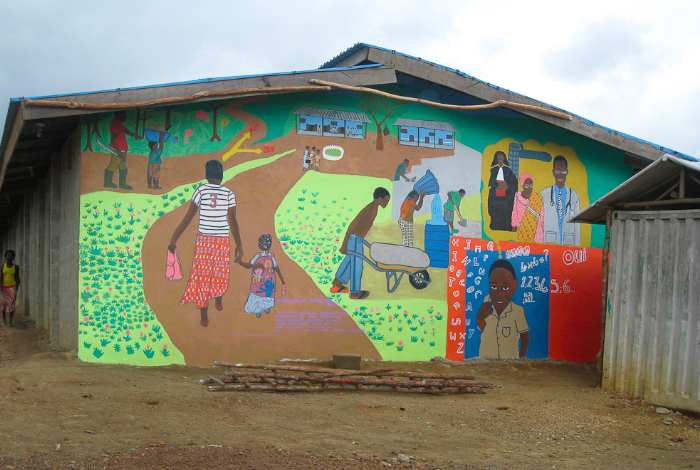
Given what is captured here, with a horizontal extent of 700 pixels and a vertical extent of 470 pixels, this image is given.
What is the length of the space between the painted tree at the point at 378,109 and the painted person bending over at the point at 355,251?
1.15 meters

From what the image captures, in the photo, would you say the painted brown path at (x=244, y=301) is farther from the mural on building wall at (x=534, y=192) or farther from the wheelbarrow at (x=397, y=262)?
the mural on building wall at (x=534, y=192)

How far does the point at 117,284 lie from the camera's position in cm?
834

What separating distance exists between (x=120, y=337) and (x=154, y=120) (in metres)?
3.31

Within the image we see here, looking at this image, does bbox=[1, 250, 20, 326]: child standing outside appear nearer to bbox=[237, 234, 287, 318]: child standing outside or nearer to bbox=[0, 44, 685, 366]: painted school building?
bbox=[0, 44, 685, 366]: painted school building

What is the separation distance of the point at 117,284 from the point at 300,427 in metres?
4.14

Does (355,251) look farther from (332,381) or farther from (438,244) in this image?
(332,381)

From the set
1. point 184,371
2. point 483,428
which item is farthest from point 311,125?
point 483,428

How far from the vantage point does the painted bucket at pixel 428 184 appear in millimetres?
10125

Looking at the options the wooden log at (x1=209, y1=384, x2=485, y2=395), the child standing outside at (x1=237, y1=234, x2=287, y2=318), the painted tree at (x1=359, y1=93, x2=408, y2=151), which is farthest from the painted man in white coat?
the child standing outside at (x1=237, y1=234, x2=287, y2=318)

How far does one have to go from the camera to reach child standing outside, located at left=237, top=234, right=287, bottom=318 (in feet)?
29.6

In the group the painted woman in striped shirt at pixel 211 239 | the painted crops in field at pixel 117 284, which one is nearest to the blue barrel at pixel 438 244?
→ the painted woman in striped shirt at pixel 211 239

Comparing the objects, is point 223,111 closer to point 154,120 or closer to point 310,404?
point 154,120

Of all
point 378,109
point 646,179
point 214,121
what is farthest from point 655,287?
point 214,121

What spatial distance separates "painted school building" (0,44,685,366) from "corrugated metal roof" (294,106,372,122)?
2 cm
